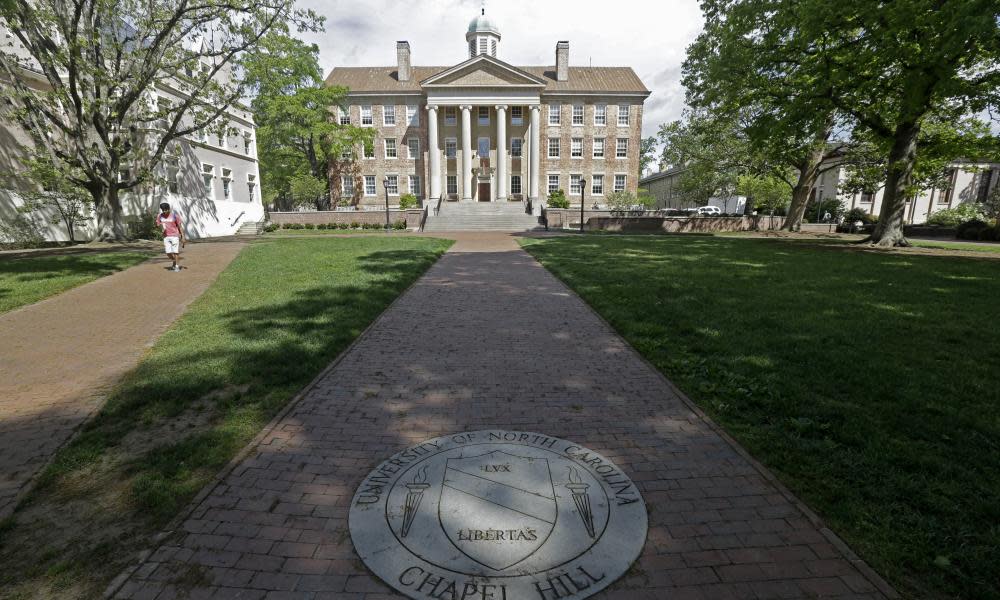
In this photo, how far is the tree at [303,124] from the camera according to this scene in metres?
36.6

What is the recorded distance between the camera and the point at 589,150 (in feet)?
150

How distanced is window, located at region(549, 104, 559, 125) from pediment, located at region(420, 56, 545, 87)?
10.8 ft

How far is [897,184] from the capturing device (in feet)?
59.3

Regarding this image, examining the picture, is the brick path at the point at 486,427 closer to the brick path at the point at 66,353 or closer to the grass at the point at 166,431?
the grass at the point at 166,431

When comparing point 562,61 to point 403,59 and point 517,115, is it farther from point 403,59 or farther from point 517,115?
point 403,59

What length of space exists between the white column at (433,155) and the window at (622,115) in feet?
58.8

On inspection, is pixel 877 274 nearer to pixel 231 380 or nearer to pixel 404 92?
pixel 231 380

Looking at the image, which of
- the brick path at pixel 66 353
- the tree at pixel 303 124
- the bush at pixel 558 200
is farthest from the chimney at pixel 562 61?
the brick path at pixel 66 353

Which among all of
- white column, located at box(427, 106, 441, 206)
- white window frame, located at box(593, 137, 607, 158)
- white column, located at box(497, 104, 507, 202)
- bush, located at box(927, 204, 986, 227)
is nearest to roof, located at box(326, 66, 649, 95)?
white column, located at box(427, 106, 441, 206)

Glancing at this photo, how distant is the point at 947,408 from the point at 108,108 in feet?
82.7

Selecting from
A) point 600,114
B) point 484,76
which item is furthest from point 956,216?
point 484,76

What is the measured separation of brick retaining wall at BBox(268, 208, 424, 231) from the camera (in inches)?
1355

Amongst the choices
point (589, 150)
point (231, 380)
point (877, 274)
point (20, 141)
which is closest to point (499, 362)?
point (231, 380)

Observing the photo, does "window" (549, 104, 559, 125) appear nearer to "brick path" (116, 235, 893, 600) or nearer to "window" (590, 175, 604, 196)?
"window" (590, 175, 604, 196)
